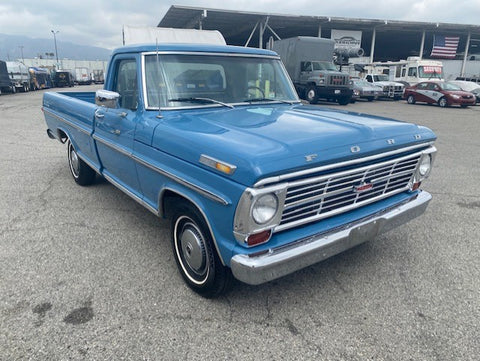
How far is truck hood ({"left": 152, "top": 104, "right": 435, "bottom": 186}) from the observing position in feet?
7.49

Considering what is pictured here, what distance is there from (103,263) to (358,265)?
2.40 m

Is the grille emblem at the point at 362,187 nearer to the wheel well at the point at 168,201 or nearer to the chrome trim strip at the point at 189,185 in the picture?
the chrome trim strip at the point at 189,185

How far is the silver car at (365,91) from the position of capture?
871 inches

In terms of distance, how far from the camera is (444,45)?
36.2 metres

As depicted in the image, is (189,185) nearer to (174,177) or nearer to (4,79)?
(174,177)

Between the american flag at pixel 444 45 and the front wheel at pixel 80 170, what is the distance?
129 ft

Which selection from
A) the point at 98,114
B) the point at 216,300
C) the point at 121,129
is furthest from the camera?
the point at 98,114

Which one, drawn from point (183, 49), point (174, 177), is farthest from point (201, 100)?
point (174, 177)

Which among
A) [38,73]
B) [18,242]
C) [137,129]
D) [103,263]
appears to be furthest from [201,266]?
[38,73]

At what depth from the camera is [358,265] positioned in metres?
3.43

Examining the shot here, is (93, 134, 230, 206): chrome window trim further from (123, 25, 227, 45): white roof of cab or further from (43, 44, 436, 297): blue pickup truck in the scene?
(123, 25, 227, 45): white roof of cab

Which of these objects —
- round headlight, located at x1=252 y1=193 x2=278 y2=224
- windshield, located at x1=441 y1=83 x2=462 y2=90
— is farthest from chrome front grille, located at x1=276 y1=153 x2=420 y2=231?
windshield, located at x1=441 y1=83 x2=462 y2=90

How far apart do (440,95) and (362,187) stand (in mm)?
20601

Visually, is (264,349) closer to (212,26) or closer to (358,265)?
(358,265)
